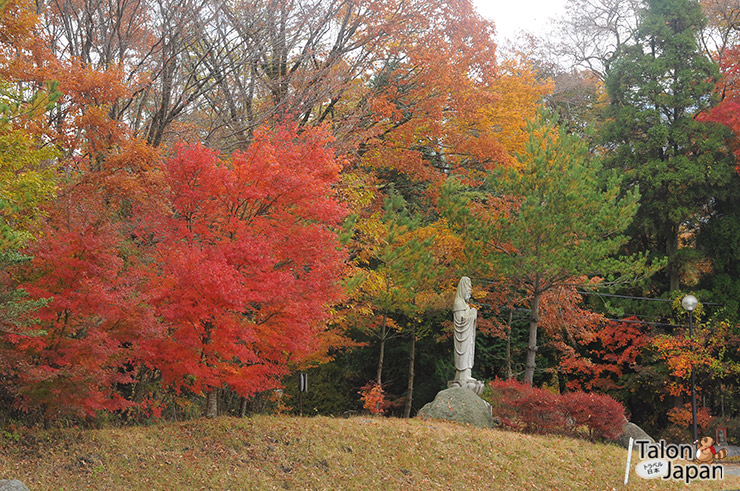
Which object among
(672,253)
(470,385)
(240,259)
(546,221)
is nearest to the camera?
(240,259)

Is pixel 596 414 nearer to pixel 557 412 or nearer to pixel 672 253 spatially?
pixel 557 412

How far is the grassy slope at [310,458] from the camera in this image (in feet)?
32.0

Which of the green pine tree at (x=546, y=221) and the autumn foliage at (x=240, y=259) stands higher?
the green pine tree at (x=546, y=221)

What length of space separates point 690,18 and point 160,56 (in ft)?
65.9

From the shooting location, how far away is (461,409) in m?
16.9

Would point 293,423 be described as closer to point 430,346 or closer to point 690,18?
point 430,346

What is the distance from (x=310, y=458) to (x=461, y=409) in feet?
19.2

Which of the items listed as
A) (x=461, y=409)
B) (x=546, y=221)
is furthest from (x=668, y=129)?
(x=461, y=409)

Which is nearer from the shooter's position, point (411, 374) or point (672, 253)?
point (411, 374)

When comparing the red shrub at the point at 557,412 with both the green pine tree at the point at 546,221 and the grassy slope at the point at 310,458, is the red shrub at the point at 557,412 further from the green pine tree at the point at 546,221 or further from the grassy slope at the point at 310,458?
the green pine tree at the point at 546,221

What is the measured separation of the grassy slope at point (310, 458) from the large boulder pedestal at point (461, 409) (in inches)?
36.9

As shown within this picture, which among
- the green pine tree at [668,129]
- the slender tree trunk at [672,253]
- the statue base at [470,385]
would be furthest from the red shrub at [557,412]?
the green pine tree at [668,129]

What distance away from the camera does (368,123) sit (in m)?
19.3

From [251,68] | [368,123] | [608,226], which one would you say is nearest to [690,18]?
[608,226]
